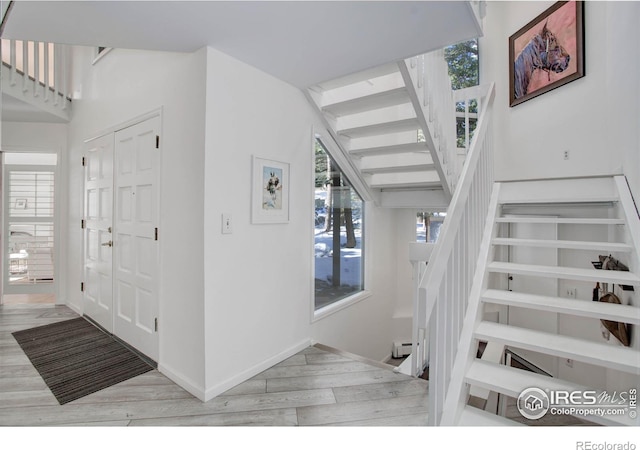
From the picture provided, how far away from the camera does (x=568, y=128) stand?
3426 millimetres

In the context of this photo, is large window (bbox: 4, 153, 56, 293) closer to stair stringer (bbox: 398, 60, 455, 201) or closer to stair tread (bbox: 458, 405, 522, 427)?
stair stringer (bbox: 398, 60, 455, 201)

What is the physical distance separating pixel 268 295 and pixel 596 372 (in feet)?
10.6

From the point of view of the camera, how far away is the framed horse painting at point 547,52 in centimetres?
326

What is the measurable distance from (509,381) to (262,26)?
2.38m

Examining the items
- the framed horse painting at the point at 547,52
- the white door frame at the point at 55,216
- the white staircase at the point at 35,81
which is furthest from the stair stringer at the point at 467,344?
the white door frame at the point at 55,216

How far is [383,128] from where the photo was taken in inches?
114

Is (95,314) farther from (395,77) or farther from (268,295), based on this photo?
(395,77)

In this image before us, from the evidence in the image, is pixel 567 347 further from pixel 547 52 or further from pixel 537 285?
pixel 547 52

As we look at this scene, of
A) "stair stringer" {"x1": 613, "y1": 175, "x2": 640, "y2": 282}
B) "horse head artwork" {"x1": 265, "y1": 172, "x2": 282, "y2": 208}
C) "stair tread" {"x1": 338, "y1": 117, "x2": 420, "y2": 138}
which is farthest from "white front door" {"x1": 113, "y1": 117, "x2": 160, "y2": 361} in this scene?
"stair stringer" {"x1": 613, "y1": 175, "x2": 640, "y2": 282}

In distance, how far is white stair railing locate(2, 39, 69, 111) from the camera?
3195 millimetres

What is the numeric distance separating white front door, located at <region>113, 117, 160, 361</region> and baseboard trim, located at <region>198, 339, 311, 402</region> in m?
0.70

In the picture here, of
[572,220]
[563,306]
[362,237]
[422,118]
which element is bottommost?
[563,306]

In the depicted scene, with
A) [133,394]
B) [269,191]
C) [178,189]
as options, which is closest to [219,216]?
[178,189]

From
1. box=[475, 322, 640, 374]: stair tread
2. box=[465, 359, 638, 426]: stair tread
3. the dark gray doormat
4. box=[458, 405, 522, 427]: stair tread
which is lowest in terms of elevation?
the dark gray doormat
